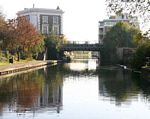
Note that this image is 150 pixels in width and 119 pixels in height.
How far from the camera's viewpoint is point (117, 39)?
118 meters

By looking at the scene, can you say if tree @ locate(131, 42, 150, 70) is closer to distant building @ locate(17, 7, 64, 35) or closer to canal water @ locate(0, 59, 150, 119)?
canal water @ locate(0, 59, 150, 119)

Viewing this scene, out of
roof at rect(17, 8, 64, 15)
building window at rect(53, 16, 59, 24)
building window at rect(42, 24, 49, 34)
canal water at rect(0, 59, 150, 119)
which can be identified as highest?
roof at rect(17, 8, 64, 15)

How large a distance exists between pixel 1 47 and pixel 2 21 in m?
4.81

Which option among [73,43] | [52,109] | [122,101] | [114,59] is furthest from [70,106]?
[73,43]

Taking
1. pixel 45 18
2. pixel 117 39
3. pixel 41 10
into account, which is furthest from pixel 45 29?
pixel 117 39

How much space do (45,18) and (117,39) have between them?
41669 mm

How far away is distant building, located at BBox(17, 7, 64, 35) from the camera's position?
15162 cm

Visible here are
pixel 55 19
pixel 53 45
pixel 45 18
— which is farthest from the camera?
pixel 55 19

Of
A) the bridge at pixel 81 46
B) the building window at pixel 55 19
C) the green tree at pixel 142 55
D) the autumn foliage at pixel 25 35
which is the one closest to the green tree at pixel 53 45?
the bridge at pixel 81 46

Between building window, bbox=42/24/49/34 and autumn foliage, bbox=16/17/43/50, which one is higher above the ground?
building window, bbox=42/24/49/34

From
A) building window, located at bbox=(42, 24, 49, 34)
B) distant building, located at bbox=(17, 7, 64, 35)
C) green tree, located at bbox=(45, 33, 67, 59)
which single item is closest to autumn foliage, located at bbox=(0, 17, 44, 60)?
green tree, located at bbox=(45, 33, 67, 59)

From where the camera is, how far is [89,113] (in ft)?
89.7

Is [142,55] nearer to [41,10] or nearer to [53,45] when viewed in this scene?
[53,45]

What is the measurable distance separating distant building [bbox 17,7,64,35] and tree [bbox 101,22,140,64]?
111 feet
